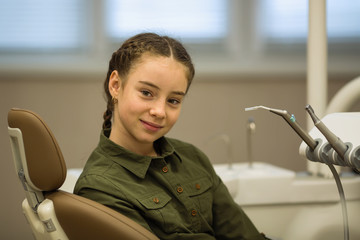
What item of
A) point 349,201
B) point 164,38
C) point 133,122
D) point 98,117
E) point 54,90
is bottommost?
point 349,201

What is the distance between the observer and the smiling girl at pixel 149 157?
1.02 m

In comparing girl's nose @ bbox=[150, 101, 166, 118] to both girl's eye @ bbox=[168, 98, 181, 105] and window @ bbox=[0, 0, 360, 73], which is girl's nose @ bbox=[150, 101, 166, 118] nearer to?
girl's eye @ bbox=[168, 98, 181, 105]

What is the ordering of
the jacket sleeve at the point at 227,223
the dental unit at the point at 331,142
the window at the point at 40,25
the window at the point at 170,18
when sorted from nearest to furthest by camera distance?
the dental unit at the point at 331,142
the jacket sleeve at the point at 227,223
the window at the point at 40,25
the window at the point at 170,18

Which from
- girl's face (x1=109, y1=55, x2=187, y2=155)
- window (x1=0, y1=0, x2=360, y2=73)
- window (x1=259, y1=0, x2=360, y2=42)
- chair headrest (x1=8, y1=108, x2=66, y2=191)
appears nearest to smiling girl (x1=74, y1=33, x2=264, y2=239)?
girl's face (x1=109, y1=55, x2=187, y2=155)

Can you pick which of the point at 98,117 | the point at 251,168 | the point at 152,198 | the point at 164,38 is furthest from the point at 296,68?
the point at 152,198

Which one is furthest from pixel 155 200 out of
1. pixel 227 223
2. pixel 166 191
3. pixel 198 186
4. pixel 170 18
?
pixel 170 18

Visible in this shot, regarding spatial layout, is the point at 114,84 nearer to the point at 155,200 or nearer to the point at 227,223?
the point at 155,200

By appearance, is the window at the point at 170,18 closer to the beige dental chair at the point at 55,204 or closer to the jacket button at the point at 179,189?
the jacket button at the point at 179,189

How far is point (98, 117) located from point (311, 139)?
5.99ft

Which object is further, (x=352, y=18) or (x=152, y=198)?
(x=352, y=18)

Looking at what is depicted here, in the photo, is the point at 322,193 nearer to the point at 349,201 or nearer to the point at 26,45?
the point at 349,201

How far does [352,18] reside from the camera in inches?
109

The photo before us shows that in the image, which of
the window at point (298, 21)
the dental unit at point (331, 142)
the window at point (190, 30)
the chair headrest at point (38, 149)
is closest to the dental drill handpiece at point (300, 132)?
the dental unit at point (331, 142)

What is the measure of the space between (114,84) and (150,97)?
0.42ft
